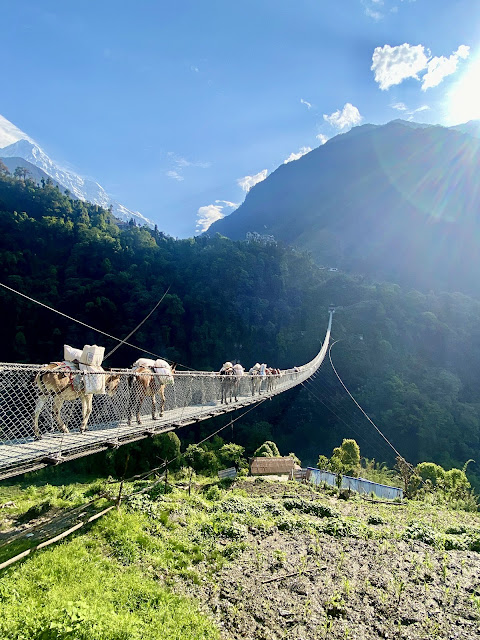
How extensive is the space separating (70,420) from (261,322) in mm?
29972

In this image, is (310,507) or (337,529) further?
(310,507)

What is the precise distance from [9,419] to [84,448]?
25.0 inches

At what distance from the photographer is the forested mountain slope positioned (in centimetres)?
5203

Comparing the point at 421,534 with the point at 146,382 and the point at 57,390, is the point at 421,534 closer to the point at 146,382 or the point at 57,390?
the point at 146,382

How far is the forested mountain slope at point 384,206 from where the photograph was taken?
52.0m

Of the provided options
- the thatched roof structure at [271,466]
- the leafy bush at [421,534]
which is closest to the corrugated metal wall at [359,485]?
the thatched roof structure at [271,466]

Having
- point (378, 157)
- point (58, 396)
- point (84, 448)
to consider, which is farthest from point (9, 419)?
point (378, 157)

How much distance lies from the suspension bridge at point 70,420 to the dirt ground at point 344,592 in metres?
1.73

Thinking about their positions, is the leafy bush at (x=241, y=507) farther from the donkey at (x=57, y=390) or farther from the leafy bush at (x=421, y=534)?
the donkey at (x=57, y=390)

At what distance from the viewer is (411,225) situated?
5912cm

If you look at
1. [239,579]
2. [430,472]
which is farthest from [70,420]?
[430,472]

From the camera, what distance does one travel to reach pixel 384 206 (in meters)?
65.6

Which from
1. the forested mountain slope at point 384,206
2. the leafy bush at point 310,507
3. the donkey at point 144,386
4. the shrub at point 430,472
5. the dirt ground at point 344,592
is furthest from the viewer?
the forested mountain slope at point 384,206

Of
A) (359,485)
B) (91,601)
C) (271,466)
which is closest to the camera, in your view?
(91,601)
